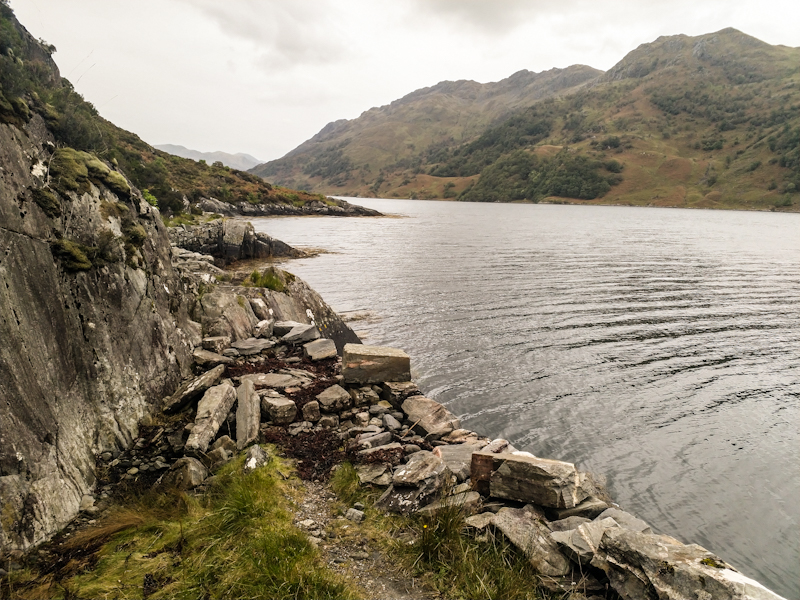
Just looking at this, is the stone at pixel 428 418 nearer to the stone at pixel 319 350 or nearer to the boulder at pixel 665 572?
the stone at pixel 319 350

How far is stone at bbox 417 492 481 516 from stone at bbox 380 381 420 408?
3.61m

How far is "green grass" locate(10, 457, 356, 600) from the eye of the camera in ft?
16.0

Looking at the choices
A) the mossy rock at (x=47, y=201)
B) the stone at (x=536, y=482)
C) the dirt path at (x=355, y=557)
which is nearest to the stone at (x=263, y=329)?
the mossy rock at (x=47, y=201)

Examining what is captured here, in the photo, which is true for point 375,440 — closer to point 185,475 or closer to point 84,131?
point 185,475

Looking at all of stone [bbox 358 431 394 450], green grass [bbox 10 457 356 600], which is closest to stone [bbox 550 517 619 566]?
green grass [bbox 10 457 356 600]

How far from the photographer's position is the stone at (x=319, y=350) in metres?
12.3

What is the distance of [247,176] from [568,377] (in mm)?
115753

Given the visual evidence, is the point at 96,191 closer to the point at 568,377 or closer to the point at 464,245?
the point at 568,377

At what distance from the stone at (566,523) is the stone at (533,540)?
8.6 inches

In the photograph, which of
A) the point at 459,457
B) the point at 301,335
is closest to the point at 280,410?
the point at 459,457

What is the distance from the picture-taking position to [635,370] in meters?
18.4

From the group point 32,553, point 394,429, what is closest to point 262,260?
point 394,429

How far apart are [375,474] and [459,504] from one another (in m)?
1.64

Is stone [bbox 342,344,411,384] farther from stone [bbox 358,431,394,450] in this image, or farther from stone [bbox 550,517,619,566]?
stone [bbox 550,517,619,566]
